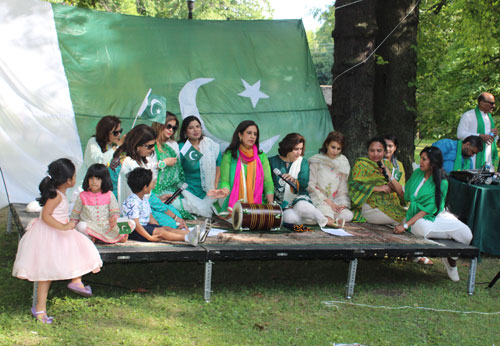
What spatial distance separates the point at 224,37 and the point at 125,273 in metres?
4.29

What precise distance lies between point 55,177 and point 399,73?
19.5 feet

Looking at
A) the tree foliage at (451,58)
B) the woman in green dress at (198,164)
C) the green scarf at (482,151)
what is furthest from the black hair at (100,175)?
the tree foliage at (451,58)

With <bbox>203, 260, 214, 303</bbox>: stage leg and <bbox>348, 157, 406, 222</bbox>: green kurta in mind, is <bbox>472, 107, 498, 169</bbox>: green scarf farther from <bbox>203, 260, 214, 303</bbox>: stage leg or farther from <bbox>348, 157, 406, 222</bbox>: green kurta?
<bbox>203, 260, 214, 303</bbox>: stage leg

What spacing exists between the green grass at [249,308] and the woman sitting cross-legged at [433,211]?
505mm

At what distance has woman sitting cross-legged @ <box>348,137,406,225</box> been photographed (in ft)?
22.4

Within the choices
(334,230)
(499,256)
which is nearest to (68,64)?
(334,230)

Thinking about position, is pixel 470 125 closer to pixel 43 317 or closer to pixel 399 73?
pixel 399 73

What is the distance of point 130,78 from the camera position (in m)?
8.25

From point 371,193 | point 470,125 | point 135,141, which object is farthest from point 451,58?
point 135,141

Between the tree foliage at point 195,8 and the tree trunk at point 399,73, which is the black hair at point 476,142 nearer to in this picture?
the tree trunk at point 399,73

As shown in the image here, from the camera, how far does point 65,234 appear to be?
4566 millimetres

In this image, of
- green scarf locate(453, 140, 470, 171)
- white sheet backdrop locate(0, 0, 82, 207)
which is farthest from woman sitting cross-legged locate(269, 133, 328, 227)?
white sheet backdrop locate(0, 0, 82, 207)

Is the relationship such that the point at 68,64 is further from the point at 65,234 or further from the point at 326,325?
the point at 326,325

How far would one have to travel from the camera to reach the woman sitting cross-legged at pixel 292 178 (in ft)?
21.6
